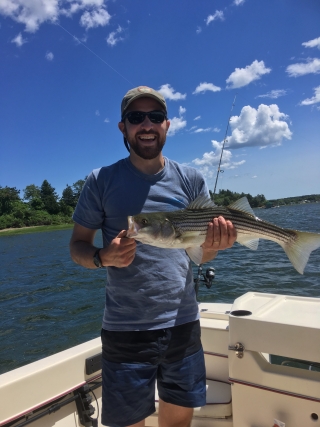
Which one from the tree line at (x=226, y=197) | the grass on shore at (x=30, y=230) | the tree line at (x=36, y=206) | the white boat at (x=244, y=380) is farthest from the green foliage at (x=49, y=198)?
the white boat at (x=244, y=380)

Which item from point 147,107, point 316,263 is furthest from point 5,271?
point 147,107

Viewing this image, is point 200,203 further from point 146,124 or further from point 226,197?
point 226,197

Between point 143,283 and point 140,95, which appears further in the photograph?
point 140,95

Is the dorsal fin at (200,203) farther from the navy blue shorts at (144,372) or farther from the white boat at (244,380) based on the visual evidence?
the white boat at (244,380)

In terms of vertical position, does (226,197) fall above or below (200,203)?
above

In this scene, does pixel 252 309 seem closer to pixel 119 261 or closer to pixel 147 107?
pixel 119 261

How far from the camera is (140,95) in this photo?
9.76 ft

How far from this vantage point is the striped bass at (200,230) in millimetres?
2670

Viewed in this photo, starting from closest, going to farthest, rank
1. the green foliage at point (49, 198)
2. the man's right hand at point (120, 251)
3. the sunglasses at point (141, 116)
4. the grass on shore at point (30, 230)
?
the man's right hand at point (120, 251) → the sunglasses at point (141, 116) → the grass on shore at point (30, 230) → the green foliage at point (49, 198)

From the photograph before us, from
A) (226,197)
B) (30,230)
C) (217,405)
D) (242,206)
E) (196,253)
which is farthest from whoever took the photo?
(30,230)

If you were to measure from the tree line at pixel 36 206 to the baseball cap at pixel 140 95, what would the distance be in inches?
3598

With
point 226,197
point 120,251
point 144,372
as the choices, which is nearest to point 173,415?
point 144,372

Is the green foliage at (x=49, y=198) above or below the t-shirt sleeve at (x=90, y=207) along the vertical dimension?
above

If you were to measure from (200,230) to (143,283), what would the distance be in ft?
2.16
